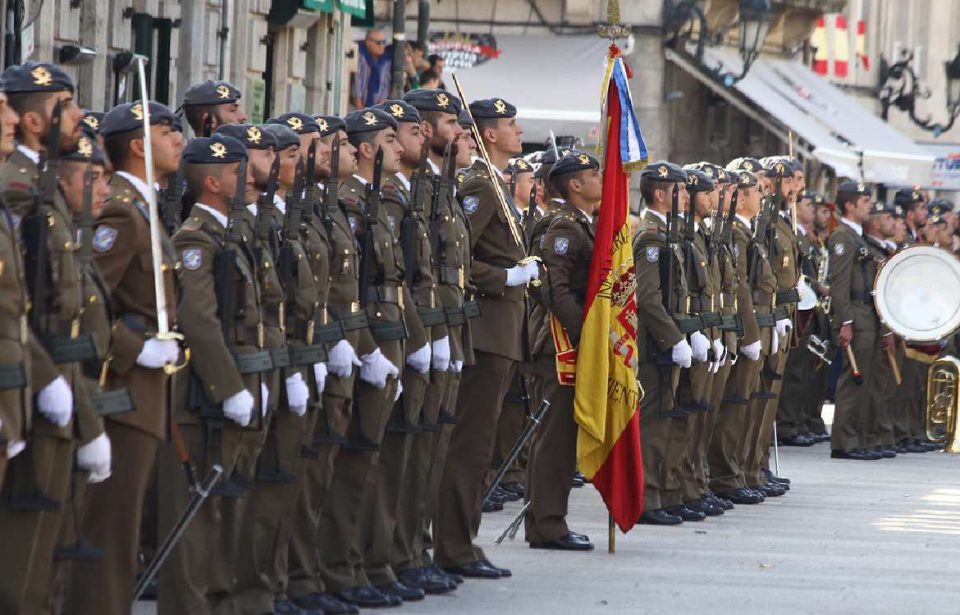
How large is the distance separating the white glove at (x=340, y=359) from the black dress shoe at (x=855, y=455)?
10.1 meters

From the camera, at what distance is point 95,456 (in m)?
7.84

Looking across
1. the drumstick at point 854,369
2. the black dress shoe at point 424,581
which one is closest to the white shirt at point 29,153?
the black dress shoe at point 424,581

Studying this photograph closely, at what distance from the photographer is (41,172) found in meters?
7.84

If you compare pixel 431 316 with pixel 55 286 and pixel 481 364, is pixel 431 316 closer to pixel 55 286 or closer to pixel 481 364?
pixel 481 364

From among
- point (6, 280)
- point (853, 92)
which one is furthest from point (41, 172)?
point (853, 92)

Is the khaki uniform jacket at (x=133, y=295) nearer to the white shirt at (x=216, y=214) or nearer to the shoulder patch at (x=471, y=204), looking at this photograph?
the white shirt at (x=216, y=214)

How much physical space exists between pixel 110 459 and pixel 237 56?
15.2 meters

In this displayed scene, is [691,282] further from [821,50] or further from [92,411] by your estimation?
[821,50]

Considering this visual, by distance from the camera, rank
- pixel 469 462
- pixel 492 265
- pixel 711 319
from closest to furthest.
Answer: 1. pixel 469 462
2. pixel 492 265
3. pixel 711 319

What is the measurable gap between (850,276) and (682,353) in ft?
19.2

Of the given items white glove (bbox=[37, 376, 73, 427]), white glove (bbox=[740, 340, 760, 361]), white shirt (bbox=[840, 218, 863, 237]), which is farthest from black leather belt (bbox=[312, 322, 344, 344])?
white shirt (bbox=[840, 218, 863, 237])

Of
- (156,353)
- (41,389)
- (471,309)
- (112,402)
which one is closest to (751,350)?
(471,309)

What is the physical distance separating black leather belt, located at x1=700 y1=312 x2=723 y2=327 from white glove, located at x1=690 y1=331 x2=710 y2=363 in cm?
17

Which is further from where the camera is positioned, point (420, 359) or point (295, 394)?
point (420, 359)
